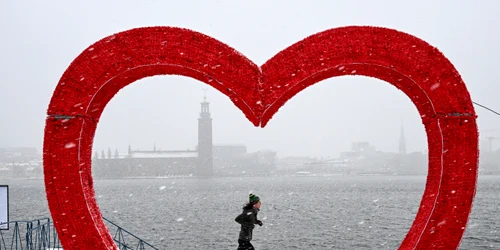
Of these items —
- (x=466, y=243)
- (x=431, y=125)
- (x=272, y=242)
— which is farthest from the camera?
(x=272, y=242)

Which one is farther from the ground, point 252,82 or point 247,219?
point 252,82

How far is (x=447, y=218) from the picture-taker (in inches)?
273

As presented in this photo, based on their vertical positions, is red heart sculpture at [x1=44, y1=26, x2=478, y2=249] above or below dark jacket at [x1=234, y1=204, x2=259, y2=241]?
above

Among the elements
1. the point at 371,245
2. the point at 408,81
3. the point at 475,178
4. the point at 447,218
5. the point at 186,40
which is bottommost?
the point at 371,245

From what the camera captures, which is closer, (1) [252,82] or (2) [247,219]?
(1) [252,82]

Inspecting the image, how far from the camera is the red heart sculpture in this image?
6.77 metres

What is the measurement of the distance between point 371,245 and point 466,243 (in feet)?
19.6

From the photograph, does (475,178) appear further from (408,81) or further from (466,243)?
(466,243)

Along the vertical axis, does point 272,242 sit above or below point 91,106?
below

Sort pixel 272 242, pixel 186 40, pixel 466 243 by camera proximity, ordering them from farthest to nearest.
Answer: pixel 272 242
pixel 466 243
pixel 186 40

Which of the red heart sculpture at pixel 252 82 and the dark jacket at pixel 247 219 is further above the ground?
the red heart sculpture at pixel 252 82

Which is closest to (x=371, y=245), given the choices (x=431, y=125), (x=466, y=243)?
(x=466, y=243)

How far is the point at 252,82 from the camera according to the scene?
6855 mm

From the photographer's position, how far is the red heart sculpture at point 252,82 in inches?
267
